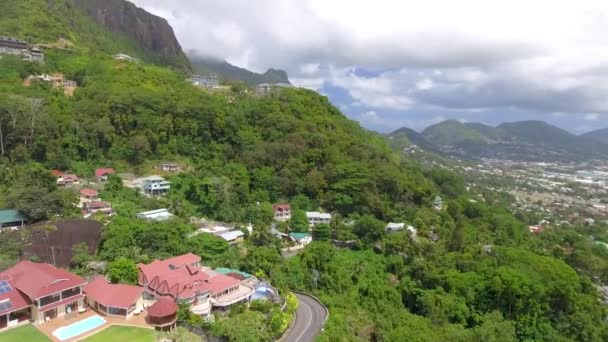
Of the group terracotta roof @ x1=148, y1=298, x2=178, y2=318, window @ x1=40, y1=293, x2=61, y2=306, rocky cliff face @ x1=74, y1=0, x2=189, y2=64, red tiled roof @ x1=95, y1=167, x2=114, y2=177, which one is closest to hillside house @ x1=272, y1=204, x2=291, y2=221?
red tiled roof @ x1=95, y1=167, x2=114, y2=177

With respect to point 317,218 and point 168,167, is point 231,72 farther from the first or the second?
point 317,218

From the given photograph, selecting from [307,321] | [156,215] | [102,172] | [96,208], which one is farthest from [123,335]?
[102,172]

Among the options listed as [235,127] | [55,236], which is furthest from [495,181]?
[55,236]

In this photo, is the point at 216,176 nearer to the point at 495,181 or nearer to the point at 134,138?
the point at 134,138

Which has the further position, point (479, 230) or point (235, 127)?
point (235, 127)

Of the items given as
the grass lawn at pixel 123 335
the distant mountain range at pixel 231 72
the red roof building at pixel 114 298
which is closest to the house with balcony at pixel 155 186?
the red roof building at pixel 114 298

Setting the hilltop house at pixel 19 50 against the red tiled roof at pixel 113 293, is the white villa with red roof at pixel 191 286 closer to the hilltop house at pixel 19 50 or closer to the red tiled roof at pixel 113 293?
the red tiled roof at pixel 113 293

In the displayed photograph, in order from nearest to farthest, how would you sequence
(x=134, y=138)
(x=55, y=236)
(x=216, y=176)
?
1. (x=55, y=236)
2. (x=216, y=176)
3. (x=134, y=138)
